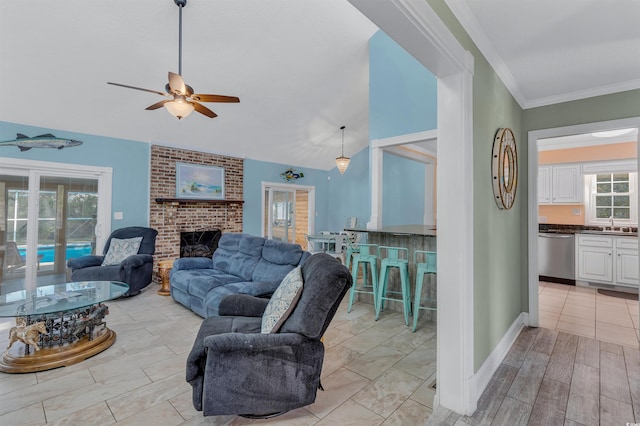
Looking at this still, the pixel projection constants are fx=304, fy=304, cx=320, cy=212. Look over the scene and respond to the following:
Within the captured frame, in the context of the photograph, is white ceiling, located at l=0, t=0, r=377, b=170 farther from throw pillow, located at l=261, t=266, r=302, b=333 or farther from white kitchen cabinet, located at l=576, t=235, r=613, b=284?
white kitchen cabinet, located at l=576, t=235, r=613, b=284

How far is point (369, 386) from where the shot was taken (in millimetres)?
2191

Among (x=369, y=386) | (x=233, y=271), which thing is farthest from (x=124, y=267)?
(x=369, y=386)

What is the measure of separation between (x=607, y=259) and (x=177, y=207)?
7.24m

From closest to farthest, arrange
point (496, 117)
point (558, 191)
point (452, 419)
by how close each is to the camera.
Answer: point (452, 419) → point (496, 117) → point (558, 191)

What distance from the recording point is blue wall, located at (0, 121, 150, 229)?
4418 millimetres

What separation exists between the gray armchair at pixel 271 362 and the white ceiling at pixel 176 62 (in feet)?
10.9

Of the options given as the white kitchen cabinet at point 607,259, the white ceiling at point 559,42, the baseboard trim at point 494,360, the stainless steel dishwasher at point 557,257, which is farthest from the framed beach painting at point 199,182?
the white kitchen cabinet at point 607,259

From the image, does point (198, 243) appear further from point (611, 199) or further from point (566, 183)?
point (611, 199)

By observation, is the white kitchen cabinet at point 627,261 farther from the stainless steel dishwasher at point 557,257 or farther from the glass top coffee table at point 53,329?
the glass top coffee table at point 53,329

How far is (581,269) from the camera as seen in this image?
4.92 m

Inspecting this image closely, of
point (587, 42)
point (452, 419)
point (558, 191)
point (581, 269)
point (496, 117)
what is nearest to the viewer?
point (452, 419)

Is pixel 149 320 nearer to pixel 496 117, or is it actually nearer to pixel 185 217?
pixel 185 217

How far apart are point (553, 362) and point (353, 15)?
4.44 metres

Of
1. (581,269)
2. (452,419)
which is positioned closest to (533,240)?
(452,419)
